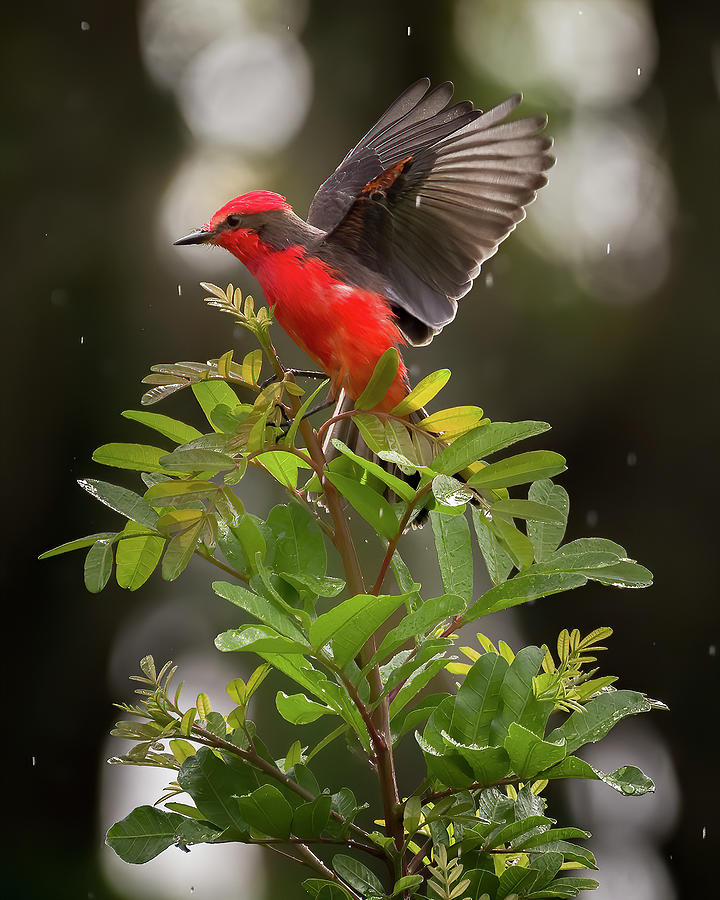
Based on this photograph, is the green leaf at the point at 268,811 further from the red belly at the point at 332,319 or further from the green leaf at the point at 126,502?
the red belly at the point at 332,319

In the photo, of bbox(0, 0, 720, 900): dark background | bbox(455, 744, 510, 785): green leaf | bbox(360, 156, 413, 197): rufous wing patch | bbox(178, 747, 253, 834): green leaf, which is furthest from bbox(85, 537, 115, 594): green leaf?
bbox(0, 0, 720, 900): dark background

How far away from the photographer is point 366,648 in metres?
0.52

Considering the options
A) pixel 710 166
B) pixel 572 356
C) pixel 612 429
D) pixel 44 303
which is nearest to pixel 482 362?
pixel 572 356

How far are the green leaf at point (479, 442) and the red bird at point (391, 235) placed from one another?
0.15 metres

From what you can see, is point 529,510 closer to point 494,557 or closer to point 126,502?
point 494,557

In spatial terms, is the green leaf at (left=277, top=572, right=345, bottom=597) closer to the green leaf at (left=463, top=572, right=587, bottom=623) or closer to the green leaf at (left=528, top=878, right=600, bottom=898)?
the green leaf at (left=463, top=572, right=587, bottom=623)

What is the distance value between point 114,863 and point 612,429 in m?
1.19

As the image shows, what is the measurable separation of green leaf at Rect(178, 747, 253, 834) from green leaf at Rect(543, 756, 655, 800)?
0.16 meters

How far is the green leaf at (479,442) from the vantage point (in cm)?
48

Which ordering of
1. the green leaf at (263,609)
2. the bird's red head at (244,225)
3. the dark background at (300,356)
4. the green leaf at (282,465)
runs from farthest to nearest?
the dark background at (300,356)
the bird's red head at (244,225)
the green leaf at (282,465)
the green leaf at (263,609)

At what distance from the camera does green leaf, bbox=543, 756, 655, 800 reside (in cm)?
48

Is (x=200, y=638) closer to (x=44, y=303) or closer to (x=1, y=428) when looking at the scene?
(x=1, y=428)

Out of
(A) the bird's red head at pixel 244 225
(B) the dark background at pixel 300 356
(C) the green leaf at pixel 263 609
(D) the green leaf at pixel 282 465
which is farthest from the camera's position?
(B) the dark background at pixel 300 356

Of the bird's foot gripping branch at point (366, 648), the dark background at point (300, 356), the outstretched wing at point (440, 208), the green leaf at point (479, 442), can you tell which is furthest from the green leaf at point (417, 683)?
the dark background at point (300, 356)
